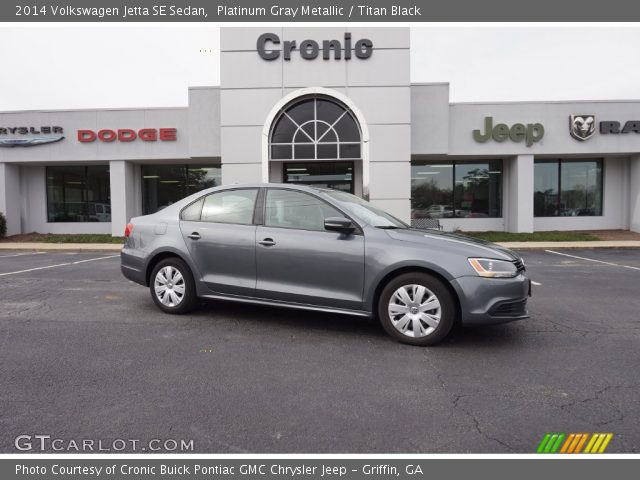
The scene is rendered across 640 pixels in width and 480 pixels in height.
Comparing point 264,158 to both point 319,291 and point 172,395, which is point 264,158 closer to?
point 319,291

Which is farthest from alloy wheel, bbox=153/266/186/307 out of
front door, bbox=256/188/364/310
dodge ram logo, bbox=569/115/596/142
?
dodge ram logo, bbox=569/115/596/142

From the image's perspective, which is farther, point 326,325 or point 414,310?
point 326,325

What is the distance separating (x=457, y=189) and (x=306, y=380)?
18.0 metres

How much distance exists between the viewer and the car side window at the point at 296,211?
475cm

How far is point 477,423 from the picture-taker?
9.06 ft

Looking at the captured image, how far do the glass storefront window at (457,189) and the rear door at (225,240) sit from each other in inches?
608

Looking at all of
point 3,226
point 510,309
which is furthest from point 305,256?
point 3,226

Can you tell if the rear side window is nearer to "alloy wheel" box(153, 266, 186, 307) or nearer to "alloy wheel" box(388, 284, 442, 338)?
"alloy wheel" box(153, 266, 186, 307)

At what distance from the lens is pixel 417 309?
4.21 metres

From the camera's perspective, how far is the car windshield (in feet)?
15.5

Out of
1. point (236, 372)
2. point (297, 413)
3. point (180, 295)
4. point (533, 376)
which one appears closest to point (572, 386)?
point (533, 376)

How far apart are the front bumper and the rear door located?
7.47 feet

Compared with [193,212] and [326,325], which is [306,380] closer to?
[326,325]

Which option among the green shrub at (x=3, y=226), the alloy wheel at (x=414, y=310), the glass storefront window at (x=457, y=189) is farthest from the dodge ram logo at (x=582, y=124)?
the green shrub at (x=3, y=226)
